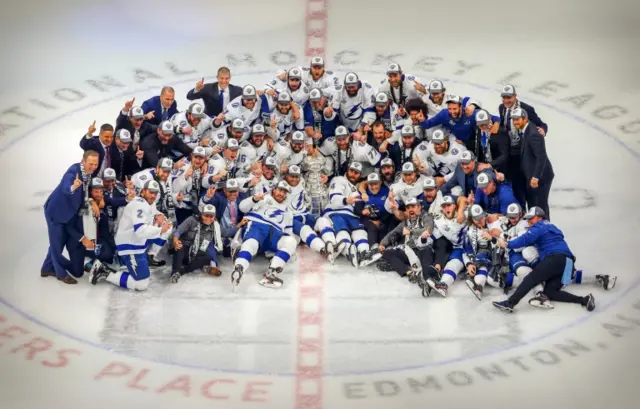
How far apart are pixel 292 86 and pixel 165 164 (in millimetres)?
1310

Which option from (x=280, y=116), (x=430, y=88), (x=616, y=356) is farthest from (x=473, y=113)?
(x=616, y=356)

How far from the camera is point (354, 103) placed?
13.1 metres

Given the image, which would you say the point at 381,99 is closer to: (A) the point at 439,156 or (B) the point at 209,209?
(A) the point at 439,156

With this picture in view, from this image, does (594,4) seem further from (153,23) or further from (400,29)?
(153,23)

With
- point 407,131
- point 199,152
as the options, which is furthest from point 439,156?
point 199,152

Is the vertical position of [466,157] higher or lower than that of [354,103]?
lower

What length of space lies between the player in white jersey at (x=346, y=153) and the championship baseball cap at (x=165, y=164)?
1293mm

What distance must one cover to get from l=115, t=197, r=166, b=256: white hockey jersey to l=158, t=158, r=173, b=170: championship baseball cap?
0.46 metres

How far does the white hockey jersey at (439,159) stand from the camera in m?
12.7

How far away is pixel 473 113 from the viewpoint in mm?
12672

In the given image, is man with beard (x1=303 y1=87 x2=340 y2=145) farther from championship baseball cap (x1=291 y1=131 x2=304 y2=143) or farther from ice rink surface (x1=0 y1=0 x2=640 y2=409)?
ice rink surface (x1=0 y1=0 x2=640 y2=409)

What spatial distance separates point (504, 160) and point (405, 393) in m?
2.36

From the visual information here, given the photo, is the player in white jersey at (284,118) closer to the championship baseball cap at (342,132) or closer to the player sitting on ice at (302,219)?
the championship baseball cap at (342,132)

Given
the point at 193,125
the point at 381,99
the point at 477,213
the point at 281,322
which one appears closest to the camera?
the point at 281,322
